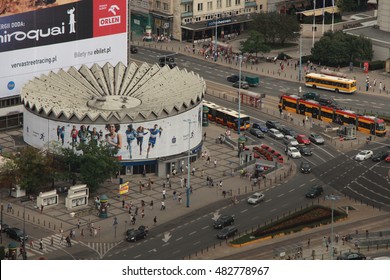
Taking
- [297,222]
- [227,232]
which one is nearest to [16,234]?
[227,232]

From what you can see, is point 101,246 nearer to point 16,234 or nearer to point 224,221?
point 16,234

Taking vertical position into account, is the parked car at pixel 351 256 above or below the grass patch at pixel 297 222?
above

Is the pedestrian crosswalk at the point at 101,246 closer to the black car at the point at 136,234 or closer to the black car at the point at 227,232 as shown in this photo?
the black car at the point at 136,234

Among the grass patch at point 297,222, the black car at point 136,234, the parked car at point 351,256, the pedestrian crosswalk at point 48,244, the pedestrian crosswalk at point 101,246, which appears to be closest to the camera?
the parked car at point 351,256

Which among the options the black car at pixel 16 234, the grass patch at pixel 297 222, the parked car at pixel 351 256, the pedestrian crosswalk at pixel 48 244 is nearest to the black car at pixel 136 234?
the pedestrian crosswalk at pixel 48 244
